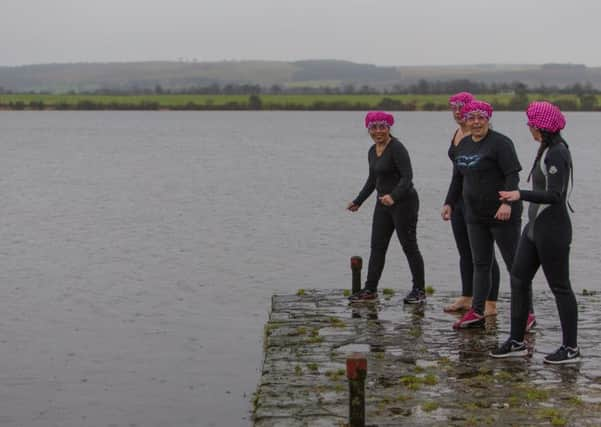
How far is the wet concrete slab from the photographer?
852 centimetres

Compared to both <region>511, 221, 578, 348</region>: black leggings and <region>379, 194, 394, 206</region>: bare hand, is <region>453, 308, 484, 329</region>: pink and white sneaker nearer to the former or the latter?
<region>511, 221, 578, 348</region>: black leggings

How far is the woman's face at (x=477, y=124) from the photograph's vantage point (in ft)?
35.0

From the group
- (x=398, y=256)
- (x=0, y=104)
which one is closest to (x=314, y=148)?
(x=398, y=256)

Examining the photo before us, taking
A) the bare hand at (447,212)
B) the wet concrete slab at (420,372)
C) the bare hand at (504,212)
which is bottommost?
the wet concrete slab at (420,372)

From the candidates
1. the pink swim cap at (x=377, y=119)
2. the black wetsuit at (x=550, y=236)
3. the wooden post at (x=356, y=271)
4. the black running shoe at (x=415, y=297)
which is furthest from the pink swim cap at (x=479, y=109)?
the wooden post at (x=356, y=271)

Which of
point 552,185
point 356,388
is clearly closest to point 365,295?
point 552,185

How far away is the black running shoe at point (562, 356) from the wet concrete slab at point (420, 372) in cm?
8

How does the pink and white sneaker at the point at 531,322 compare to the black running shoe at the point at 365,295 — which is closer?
the pink and white sneaker at the point at 531,322

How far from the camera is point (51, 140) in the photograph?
86438mm

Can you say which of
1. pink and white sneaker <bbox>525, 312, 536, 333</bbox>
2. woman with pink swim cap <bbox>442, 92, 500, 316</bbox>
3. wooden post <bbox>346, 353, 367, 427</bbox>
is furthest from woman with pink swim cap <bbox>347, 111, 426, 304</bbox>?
wooden post <bbox>346, 353, 367, 427</bbox>

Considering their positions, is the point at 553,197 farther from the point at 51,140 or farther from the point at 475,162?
the point at 51,140

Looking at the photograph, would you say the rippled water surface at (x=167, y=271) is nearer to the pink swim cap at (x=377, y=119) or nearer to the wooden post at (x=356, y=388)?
the wooden post at (x=356, y=388)

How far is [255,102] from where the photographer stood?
541ft

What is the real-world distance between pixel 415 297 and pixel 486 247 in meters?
1.95
